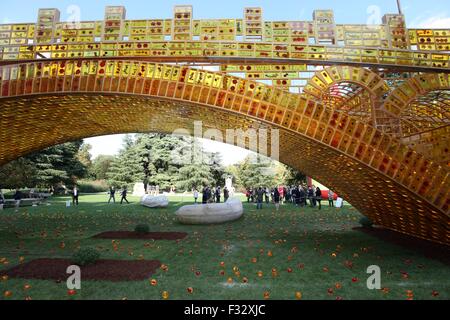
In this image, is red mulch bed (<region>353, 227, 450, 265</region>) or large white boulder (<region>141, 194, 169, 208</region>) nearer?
red mulch bed (<region>353, 227, 450, 265</region>)

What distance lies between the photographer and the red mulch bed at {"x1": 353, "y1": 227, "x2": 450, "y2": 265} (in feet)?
25.4

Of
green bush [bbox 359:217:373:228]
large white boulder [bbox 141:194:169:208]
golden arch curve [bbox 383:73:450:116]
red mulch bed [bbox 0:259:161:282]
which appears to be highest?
golden arch curve [bbox 383:73:450:116]

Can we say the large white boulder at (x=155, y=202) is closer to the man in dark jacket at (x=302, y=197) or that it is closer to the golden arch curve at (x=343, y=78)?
the man in dark jacket at (x=302, y=197)

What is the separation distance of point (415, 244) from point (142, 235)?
9.85 m

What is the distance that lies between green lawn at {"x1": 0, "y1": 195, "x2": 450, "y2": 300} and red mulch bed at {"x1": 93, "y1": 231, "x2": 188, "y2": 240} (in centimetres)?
49

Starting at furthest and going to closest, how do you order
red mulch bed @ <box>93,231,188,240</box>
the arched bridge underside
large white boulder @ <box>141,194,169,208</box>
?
large white boulder @ <box>141,194,169,208</box>
red mulch bed @ <box>93,231,188,240</box>
the arched bridge underside

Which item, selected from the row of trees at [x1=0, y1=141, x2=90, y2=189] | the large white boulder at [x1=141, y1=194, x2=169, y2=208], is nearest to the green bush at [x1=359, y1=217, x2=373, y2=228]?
the large white boulder at [x1=141, y1=194, x2=169, y2=208]

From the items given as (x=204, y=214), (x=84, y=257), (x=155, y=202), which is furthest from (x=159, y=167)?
(x=84, y=257)

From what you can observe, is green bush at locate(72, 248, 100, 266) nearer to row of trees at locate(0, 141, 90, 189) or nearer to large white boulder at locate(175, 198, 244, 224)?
large white boulder at locate(175, 198, 244, 224)

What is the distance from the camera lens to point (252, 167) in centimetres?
4656

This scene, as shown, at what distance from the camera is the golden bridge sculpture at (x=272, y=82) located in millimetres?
7098

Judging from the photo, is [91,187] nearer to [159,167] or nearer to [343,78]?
[159,167]

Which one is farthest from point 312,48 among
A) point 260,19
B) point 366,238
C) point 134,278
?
point 134,278
